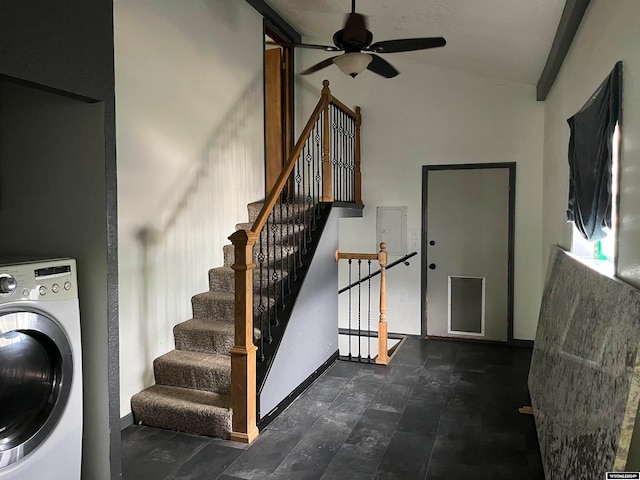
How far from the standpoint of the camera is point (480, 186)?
521cm

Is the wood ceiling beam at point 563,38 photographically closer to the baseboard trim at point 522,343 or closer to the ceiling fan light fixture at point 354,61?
the ceiling fan light fixture at point 354,61

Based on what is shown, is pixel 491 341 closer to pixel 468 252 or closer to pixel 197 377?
pixel 468 252

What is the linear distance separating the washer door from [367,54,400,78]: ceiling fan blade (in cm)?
281

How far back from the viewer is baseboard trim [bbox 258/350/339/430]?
3.11 m

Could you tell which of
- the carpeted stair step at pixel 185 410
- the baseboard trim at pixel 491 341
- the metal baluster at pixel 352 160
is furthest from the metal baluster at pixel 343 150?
the carpeted stair step at pixel 185 410

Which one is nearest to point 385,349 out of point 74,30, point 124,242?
point 124,242

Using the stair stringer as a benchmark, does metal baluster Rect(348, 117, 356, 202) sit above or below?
above

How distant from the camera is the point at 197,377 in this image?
3.28 metres

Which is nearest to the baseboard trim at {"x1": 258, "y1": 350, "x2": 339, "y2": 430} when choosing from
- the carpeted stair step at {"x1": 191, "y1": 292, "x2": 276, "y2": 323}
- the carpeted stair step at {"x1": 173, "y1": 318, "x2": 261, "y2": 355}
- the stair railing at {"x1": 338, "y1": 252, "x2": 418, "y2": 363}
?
the carpeted stair step at {"x1": 173, "y1": 318, "x2": 261, "y2": 355}

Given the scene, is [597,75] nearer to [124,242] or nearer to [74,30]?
[74,30]

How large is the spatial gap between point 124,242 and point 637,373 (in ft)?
9.64

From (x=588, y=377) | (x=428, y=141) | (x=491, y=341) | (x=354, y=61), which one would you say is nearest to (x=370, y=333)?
(x=491, y=341)

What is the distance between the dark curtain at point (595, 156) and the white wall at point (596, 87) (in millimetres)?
85

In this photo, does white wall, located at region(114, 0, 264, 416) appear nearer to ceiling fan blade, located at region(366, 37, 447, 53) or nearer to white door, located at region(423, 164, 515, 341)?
ceiling fan blade, located at region(366, 37, 447, 53)
